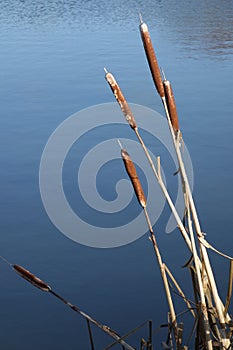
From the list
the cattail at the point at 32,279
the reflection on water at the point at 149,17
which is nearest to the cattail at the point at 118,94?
the cattail at the point at 32,279

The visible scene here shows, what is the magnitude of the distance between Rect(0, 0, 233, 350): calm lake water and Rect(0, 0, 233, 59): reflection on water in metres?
0.01

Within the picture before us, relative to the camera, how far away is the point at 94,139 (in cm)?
296

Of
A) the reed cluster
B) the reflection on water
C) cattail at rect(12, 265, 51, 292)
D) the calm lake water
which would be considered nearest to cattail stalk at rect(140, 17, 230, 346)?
the reed cluster

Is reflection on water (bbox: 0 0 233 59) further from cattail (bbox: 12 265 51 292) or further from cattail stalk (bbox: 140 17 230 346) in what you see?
cattail (bbox: 12 265 51 292)

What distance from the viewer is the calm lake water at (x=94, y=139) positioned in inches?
75.0

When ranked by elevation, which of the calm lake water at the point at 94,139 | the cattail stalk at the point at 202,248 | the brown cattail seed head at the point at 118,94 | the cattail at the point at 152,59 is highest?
the cattail at the point at 152,59

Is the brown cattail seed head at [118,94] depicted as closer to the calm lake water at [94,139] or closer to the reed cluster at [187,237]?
the reed cluster at [187,237]

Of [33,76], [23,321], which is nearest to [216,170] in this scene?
[23,321]

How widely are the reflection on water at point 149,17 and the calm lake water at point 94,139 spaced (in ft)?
0.04

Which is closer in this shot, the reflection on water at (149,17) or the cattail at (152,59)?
the cattail at (152,59)

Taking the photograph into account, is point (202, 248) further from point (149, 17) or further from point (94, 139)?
point (149, 17)

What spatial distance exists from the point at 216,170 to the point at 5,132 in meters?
0.91

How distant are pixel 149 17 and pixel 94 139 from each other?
2.78m

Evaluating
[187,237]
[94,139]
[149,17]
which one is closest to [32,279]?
[187,237]
